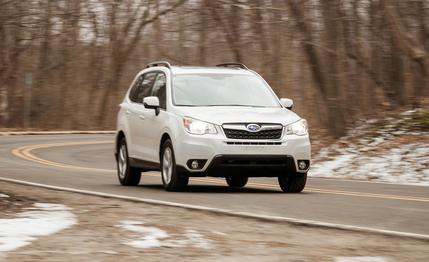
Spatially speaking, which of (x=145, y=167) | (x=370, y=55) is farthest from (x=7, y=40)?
(x=145, y=167)

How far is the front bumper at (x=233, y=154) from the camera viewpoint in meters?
14.1

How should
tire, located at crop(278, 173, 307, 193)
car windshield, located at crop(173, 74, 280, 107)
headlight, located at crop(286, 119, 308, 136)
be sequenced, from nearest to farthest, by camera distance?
headlight, located at crop(286, 119, 308, 136), tire, located at crop(278, 173, 307, 193), car windshield, located at crop(173, 74, 280, 107)

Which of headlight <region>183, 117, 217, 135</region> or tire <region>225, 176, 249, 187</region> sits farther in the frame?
tire <region>225, 176, 249, 187</region>

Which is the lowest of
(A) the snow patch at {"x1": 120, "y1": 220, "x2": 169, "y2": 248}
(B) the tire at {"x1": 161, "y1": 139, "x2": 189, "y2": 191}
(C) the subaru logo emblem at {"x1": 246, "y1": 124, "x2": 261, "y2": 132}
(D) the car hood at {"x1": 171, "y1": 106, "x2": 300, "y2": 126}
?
(B) the tire at {"x1": 161, "y1": 139, "x2": 189, "y2": 191}

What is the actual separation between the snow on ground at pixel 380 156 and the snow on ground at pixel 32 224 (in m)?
9.28

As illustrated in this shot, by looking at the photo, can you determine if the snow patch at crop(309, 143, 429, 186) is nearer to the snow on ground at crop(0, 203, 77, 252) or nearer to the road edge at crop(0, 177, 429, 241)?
the road edge at crop(0, 177, 429, 241)

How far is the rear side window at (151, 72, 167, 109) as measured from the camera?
1541cm

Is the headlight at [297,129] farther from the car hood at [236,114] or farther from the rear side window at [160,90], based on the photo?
the rear side window at [160,90]

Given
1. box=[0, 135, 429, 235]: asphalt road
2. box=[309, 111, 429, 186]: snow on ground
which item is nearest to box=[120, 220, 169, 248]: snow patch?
box=[0, 135, 429, 235]: asphalt road

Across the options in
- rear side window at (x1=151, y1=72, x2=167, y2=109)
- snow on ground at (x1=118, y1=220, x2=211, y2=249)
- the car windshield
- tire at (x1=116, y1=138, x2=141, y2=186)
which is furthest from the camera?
tire at (x1=116, y1=138, x2=141, y2=186)

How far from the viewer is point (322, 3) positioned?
24.5 metres

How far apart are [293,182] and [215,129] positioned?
5.20 feet

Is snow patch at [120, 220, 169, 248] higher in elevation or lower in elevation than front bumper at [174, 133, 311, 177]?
higher

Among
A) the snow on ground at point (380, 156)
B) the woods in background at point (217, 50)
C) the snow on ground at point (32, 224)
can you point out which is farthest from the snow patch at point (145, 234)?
the woods in background at point (217, 50)
